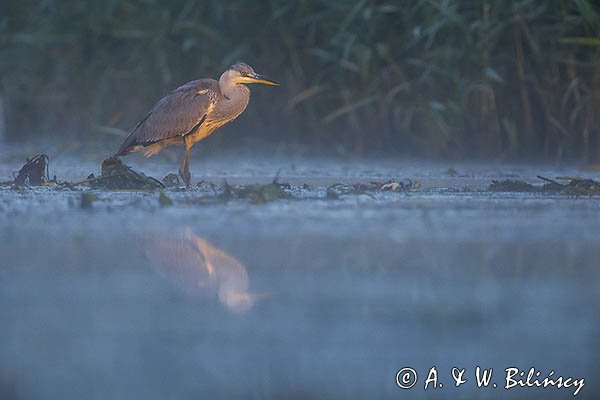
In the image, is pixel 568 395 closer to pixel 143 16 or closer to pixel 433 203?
pixel 433 203

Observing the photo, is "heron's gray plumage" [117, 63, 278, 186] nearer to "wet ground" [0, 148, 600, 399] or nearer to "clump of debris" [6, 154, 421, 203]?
"clump of debris" [6, 154, 421, 203]

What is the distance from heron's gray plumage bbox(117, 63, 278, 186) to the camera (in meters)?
7.31

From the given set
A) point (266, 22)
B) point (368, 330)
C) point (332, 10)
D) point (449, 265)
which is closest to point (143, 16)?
point (266, 22)

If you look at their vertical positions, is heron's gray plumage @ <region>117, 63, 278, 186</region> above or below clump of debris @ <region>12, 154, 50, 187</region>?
above

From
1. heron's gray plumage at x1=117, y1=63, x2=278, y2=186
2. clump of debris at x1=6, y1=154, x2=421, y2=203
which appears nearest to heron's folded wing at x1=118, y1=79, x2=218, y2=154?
heron's gray plumage at x1=117, y1=63, x2=278, y2=186

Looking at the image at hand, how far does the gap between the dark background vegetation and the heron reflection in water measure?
15.0 feet

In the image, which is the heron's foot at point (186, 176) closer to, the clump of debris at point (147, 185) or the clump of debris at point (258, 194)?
the clump of debris at point (147, 185)

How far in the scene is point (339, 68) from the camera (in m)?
8.78

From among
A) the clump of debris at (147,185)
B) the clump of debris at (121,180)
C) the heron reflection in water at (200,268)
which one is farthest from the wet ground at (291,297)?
the clump of debris at (121,180)

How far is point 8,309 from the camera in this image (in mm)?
2715

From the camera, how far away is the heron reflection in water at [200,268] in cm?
289

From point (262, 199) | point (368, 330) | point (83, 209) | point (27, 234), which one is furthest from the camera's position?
point (262, 199)

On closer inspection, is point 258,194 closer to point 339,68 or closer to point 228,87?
point 228,87

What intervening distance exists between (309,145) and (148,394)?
23.0ft
